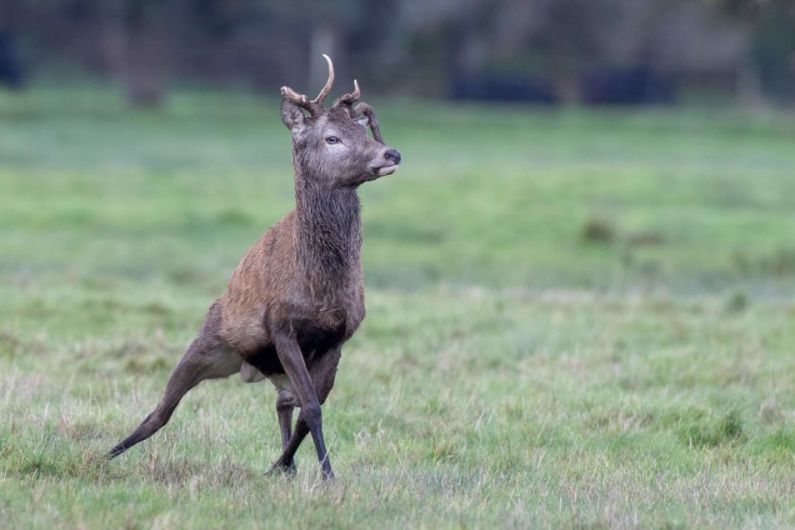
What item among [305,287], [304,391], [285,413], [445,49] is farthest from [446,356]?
[445,49]

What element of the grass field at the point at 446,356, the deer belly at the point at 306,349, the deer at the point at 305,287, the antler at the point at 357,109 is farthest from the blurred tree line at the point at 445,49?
the deer belly at the point at 306,349

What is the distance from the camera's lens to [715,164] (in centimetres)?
3597

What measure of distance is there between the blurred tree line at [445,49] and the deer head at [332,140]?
44.6 metres

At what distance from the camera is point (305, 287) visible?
730 cm

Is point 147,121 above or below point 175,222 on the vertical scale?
above

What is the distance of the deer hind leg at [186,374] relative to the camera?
24.9ft

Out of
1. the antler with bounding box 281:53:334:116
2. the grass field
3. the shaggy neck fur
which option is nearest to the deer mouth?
the shaggy neck fur

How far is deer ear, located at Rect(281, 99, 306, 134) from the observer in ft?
24.5

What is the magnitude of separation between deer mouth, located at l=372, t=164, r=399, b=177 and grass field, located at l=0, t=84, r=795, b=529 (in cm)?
150

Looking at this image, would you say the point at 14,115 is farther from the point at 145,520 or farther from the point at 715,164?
the point at 145,520

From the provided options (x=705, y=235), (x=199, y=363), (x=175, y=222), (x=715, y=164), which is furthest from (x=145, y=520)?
(x=715, y=164)

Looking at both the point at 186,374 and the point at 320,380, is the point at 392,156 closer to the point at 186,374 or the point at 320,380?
the point at 320,380

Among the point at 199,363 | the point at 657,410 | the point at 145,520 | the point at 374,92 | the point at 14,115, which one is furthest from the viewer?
the point at 374,92

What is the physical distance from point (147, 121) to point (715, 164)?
18162mm
